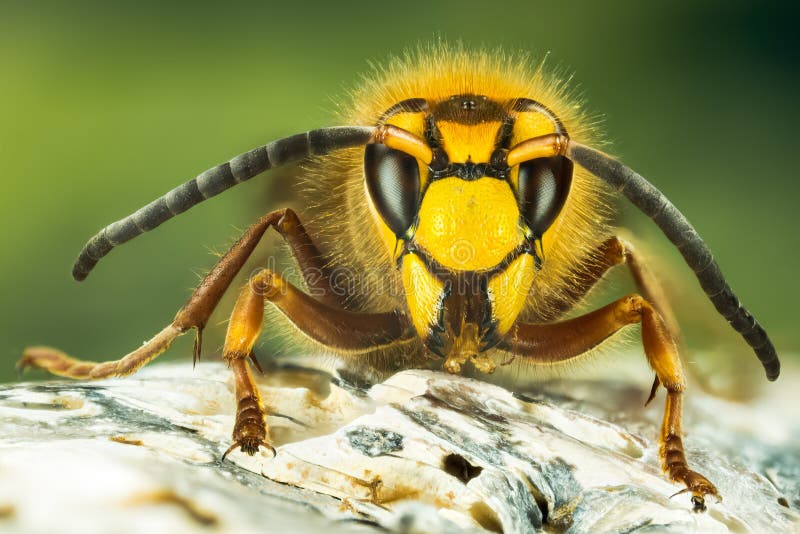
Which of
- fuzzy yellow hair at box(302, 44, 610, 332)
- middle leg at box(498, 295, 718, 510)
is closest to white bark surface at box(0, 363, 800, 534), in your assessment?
middle leg at box(498, 295, 718, 510)

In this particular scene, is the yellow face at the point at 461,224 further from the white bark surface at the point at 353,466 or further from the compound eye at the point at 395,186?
the white bark surface at the point at 353,466

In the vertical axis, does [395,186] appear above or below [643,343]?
above

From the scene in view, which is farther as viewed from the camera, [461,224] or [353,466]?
[461,224]

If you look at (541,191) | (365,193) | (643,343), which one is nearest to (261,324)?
(365,193)

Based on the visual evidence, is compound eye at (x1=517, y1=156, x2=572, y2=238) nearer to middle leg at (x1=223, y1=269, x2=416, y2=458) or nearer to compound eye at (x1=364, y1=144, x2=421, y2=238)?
compound eye at (x1=364, y1=144, x2=421, y2=238)

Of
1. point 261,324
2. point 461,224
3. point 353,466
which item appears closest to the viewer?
point 353,466

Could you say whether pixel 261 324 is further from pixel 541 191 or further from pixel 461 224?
pixel 541 191
